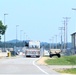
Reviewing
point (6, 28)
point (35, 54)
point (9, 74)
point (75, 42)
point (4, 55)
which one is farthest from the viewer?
point (75, 42)

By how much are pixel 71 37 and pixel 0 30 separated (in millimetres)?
66289

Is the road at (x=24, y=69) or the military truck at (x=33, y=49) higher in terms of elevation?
the military truck at (x=33, y=49)

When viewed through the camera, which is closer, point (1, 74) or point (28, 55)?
point (1, 74)

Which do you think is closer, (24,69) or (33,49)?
(24,69)

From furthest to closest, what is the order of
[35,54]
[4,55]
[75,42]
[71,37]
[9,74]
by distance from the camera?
[71,37], [75,42], [4,55], [35,54], [9,74]

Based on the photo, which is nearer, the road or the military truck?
the road

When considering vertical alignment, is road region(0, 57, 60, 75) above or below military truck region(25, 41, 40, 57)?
below

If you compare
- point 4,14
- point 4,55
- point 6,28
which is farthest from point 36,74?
point 6,28

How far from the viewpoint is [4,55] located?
97312 millimetres

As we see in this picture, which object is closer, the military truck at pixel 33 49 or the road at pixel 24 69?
the road at pixel 24 69

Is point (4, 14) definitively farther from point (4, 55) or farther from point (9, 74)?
point (9, 74)

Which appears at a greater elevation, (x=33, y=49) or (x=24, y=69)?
(x=33, y=49)

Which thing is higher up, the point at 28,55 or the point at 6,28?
the point at 6,28

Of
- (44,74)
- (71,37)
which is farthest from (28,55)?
(71,37)
